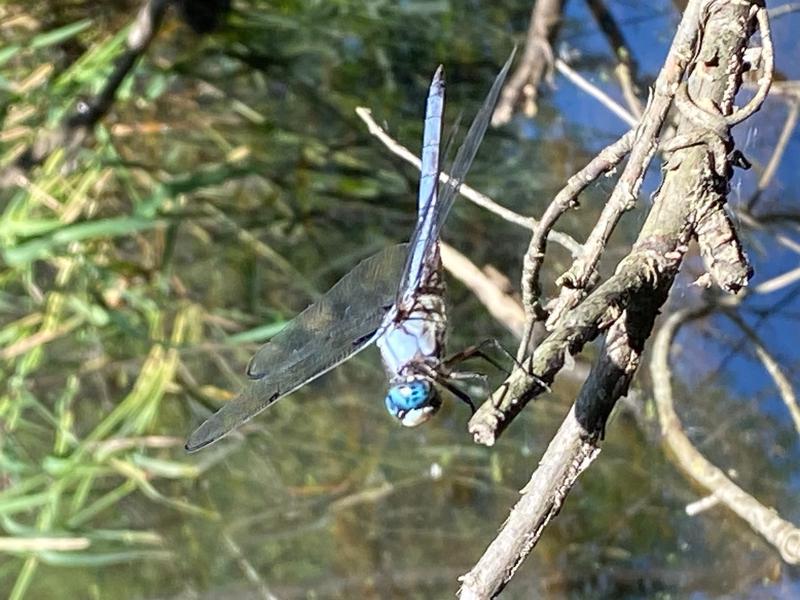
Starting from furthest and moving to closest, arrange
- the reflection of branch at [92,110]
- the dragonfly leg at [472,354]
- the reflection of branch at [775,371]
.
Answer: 1. the reflection of branch at [92,110]
2. the reflection of branch at [775,371]
3. the dragonfly leg at [472,354]

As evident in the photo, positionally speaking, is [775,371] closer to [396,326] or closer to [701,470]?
[701,470]

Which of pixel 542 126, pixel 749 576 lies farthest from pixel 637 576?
pixel 542 126

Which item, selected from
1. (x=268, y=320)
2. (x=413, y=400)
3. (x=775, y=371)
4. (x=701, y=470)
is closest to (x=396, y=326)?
(x=413, y=400)

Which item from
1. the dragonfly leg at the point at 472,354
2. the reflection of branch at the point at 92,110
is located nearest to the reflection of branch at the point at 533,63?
the reflection of branch at the point at 92,110

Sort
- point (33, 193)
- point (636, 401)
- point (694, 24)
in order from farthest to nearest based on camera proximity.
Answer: point (33, 193)
point (636, 401)
point (694, 24)

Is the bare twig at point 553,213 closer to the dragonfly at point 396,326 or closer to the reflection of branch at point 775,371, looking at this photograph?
the dragonfly at point 396,326

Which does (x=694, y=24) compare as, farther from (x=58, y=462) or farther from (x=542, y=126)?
(x=58, y=462)
